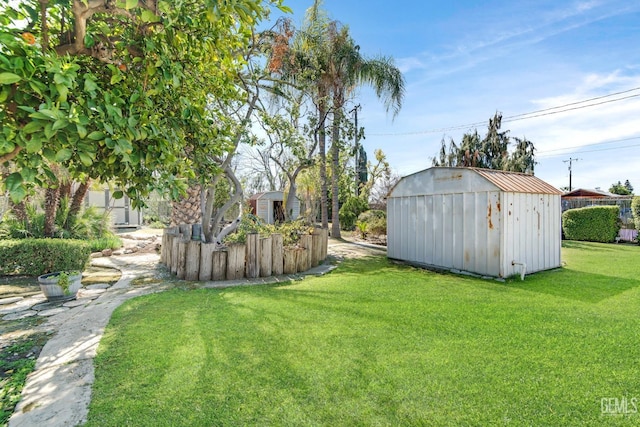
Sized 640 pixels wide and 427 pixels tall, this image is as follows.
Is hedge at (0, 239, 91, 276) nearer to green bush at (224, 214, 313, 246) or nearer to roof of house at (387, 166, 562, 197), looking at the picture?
green bush at (224, 214, 313, 246)

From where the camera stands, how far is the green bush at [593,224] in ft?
40.3

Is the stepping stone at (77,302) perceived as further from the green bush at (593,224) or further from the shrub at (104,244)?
the green bush at (593,224)

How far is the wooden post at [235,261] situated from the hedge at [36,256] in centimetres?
343

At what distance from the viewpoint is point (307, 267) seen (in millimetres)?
7508

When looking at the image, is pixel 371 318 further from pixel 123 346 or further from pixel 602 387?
pixel 123 346

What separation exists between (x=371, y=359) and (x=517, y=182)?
5967 millimetres

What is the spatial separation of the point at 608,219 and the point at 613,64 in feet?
19.4

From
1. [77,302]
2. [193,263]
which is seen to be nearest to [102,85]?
[77,302]

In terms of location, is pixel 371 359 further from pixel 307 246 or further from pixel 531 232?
pixel 531 232

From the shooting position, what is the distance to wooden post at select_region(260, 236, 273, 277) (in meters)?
6.71

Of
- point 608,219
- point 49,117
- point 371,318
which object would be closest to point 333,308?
point 371,318

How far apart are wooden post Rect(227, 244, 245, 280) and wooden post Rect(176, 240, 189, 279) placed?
0.89 m

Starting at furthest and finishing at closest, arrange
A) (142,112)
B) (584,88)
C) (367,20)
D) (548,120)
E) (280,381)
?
1. (548,120)
2. (584,88)
3. (367,20)
4. (280,381)
5. (142,112)

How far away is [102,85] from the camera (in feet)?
7.02
